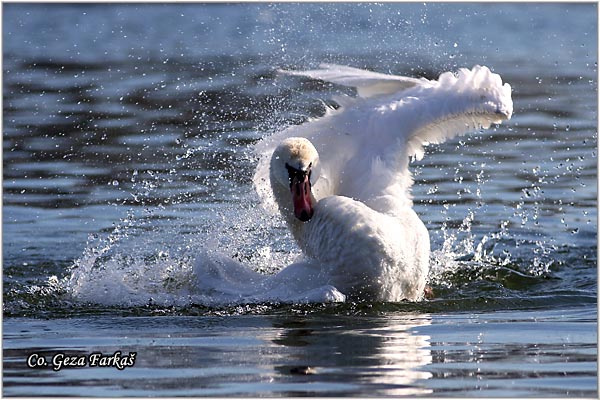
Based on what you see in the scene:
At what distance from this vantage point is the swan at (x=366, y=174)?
9.39 meters

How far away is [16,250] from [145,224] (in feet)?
4.68

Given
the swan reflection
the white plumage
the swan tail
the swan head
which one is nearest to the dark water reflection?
the swan reflection

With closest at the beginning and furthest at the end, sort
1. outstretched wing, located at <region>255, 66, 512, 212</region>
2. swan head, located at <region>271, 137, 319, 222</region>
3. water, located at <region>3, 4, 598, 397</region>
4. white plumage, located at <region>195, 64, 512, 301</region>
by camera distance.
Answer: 1. water, located at <region>3, 4, 598, 397</region>
2. white plumage, located at <region>195, 64, 512, 301</region>
3. swan head, located at <region>271, 137, 319, 222</region>
4. outstretched wing, located at <region>255, 66, 512, 212</region>

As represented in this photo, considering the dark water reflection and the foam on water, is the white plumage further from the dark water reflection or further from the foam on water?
the dark water reflection

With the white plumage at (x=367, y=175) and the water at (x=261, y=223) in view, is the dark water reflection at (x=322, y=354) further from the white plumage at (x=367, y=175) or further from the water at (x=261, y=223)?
the white plumage at (x=367, y=175)

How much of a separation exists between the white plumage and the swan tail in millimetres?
11

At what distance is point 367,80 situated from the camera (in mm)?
10562

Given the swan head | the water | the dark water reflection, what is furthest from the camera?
the swan head

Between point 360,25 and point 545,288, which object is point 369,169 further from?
point 360,25

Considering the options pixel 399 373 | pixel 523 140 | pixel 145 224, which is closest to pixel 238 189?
pixel 145 224

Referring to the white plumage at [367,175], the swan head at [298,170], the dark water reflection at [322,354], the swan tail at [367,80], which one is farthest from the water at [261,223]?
the swan tail at [367,80]

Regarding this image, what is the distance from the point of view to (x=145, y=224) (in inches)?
505

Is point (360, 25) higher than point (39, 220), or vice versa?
point (360, 25)

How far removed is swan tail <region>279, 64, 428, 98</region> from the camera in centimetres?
1054
